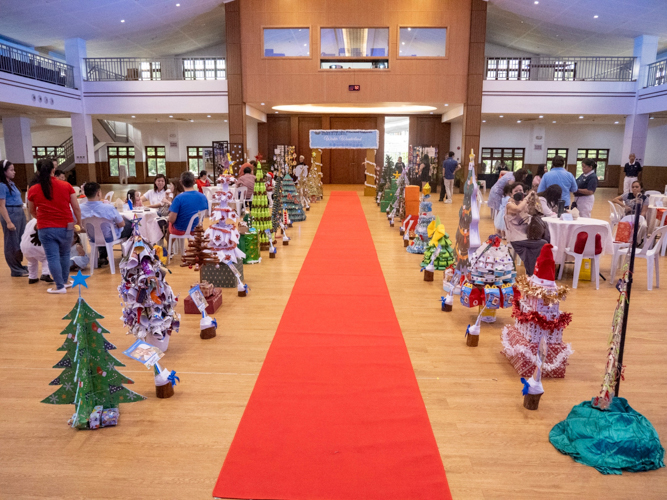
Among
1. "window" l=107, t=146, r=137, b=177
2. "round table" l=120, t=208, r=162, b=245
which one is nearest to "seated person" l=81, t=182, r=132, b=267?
"round table" l=120, t=208, r=162, b=245

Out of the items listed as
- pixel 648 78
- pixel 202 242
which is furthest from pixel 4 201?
pixel 648 78

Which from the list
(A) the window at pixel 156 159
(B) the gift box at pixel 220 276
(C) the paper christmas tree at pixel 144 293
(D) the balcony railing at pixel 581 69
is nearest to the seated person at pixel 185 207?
(B) the gift box at pixel 220 276

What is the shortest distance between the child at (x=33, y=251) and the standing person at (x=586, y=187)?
23.3 ft

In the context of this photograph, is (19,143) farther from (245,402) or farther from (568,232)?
(568,232)

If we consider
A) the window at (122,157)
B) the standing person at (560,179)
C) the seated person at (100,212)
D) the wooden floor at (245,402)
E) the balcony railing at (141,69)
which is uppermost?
the balcony railing at (141,69)

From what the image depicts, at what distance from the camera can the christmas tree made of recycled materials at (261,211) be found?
7133 mm

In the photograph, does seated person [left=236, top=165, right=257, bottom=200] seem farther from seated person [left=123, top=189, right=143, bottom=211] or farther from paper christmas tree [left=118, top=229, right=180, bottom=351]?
paper christmas tree [left=118, top=229, right=180, bottom=351]

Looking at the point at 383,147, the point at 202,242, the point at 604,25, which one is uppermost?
the point at 604,25

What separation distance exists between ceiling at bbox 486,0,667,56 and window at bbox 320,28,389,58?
3481mm

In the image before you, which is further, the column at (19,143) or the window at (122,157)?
the window at (122,157)

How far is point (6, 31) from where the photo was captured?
43.8ft

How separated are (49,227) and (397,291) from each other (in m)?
3.82

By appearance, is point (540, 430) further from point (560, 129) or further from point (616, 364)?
point (560, 129)

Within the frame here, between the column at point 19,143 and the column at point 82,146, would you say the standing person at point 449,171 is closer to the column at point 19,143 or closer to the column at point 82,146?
the column at point 82,146
